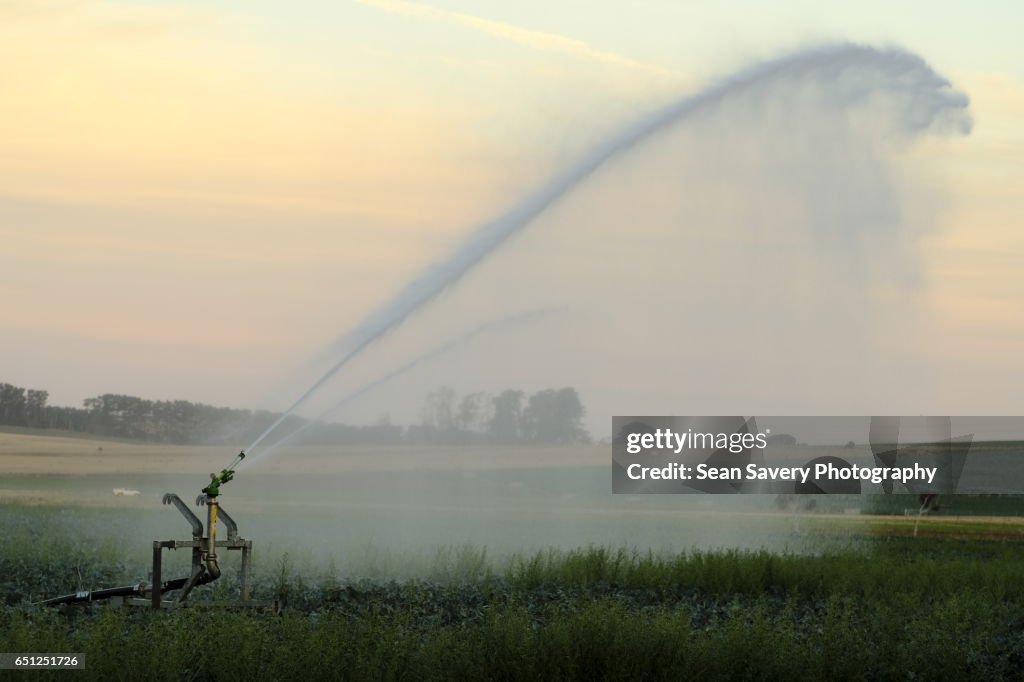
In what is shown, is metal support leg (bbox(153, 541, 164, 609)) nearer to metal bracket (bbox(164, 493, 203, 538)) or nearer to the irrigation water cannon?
the irrigation water cannon

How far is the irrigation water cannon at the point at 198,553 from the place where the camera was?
1322 cm

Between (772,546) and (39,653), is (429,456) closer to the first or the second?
(772,546)

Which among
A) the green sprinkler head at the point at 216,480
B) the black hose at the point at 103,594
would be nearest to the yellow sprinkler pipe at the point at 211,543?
the green sprinkler head at the point at 216,480

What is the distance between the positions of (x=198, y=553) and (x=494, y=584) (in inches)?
265

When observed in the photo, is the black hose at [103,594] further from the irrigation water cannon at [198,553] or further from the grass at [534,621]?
the grass at [534,621]

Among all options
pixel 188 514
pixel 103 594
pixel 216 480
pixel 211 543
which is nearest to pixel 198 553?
pixel 211 543

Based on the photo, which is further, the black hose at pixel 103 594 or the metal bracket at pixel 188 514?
the black hose at pixel 103 594

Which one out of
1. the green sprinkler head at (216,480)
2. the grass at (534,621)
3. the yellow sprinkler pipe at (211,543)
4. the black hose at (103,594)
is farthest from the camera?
the black hose at (103,594)

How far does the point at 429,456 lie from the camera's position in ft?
132

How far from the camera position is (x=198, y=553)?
44.2 ft

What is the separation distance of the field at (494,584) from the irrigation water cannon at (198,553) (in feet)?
0.91

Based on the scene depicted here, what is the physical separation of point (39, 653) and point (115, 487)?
3042 cm

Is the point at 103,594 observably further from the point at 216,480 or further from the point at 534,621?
the point at 534,621

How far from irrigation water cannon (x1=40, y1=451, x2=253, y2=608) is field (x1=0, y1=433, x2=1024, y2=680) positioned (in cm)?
28
